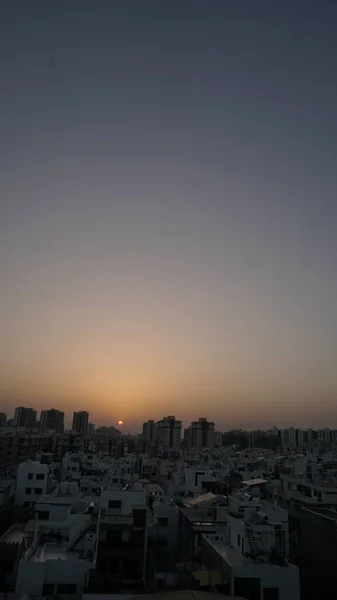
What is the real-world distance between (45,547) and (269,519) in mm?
5548

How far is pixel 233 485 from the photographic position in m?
A: 21.7

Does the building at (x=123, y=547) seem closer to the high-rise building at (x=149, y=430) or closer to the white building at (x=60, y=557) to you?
the white building at (x=60, y=557)

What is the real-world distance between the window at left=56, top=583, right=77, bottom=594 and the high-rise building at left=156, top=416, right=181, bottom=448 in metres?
55.2

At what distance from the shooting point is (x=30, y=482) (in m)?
20.0

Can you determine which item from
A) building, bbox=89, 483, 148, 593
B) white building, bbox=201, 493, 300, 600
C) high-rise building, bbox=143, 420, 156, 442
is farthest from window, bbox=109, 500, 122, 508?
high-rise building, bbox=143, 420, 156, 442

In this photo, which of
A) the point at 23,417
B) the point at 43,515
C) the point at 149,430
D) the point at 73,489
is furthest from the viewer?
the point at 149,430

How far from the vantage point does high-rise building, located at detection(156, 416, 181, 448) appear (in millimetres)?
63406

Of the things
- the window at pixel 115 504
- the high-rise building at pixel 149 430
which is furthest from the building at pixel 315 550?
the high-rise building at pixel 149 430

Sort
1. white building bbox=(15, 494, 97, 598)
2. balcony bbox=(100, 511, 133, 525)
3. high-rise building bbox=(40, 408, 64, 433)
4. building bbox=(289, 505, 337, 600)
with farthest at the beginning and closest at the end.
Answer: high-rise building bbox=(40, 408, 64, 433), building bbox=(289, 505, 337, 600), balcony bbox=(100, 511, 133, 525), white building bbox=(15, 494, 97, 598)

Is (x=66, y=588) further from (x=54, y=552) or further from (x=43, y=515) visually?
(x=43, y=515)

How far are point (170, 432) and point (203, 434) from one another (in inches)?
172

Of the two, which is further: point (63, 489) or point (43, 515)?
point (63, 489)

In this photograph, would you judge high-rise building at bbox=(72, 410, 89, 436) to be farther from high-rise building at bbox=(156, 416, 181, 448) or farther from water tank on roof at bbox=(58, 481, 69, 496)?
water tank on roof at bbox=(58, 481, 69, 496)

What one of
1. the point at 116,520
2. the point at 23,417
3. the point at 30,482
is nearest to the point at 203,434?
the point at 23,417
